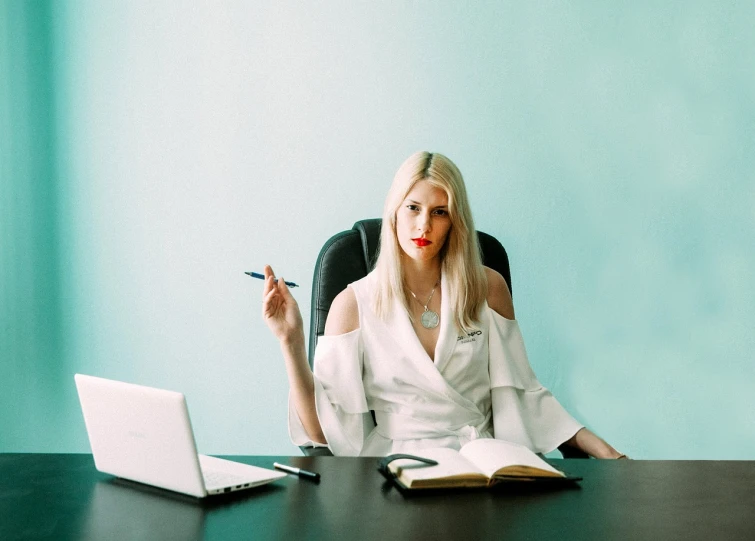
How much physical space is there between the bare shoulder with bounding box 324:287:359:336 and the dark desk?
29.6 inches

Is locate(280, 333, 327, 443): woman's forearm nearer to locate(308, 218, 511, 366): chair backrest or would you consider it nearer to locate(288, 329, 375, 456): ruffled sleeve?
locate(288, 329, 375, 456): ruffled sleeve

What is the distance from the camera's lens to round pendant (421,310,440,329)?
2217 mm

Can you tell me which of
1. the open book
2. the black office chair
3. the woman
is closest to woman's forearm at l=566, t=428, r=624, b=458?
the woman

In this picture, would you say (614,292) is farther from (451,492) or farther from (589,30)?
(451,492)

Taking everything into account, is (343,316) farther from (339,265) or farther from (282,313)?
(282,313)

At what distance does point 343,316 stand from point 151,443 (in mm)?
970

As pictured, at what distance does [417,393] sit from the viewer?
212 centimetres

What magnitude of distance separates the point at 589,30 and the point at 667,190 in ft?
2.05

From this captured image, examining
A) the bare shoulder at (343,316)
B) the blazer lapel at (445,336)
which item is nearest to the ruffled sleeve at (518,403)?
the blazer lapel at (445,336)

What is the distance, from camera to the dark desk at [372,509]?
3.61ft

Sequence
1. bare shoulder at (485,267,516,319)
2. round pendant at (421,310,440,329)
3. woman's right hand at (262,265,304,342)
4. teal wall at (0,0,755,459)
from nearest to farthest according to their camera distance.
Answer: woman's right hand at (262,265,304,342)
round pendant at (421,310,440,329)
bare shoulder at (485,267,516,319)
teal wall at (0,0,755,459)

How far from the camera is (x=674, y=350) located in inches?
112

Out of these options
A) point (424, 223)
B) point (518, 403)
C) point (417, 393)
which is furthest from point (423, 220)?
point (518, 403)

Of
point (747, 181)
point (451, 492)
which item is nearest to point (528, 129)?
point (747, 181)
